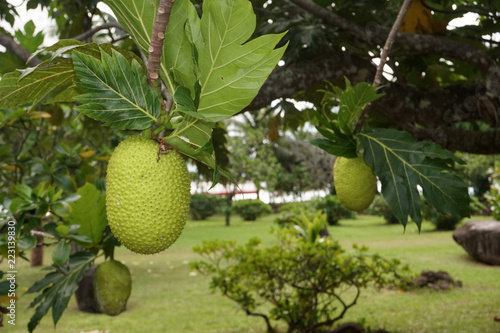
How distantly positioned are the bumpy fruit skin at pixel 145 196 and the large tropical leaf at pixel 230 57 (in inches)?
4.5

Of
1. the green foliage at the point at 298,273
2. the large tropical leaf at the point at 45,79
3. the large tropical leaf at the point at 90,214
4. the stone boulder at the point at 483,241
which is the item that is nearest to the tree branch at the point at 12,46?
the large tropical leaf at the point at 90,214

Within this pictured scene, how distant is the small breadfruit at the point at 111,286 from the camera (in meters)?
1.21

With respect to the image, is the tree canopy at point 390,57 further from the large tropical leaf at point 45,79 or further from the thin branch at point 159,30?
the thin branch at point 159,30

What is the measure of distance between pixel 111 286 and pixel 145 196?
0.71m

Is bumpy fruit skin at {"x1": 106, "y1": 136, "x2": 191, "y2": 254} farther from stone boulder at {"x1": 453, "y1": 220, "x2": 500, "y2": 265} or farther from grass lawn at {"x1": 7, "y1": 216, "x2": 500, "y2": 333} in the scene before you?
stone boulder at {"x1": 453, "y1": 220, "x2": 500, "y2": 265}

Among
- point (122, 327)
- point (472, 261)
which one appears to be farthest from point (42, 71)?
point (472, 261)

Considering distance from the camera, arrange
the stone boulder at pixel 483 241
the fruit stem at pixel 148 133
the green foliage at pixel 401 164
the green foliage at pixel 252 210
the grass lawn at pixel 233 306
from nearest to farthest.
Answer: the fruit stem at pixel 148 133 → the green foliage at pixel 401 164 → the grass lawn at pixel 233 306 → the stone boulder at pixel 483 241 → the green foliage at pixel 252 210

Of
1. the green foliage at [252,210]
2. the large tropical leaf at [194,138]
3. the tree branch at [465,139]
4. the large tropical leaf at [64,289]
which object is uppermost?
the tree branch at [465,139]

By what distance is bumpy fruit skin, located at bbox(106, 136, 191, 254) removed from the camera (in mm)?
610

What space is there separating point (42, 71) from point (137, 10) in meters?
0.16

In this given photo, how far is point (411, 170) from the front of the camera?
1.26 meters

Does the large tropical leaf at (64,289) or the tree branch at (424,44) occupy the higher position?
the tree branch at (424,44)

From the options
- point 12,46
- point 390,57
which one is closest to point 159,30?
point 12,46

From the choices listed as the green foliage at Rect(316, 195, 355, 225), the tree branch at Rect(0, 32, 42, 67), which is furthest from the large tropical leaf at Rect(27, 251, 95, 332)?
the green foliage at Rect(316, 195, 355, 225)
